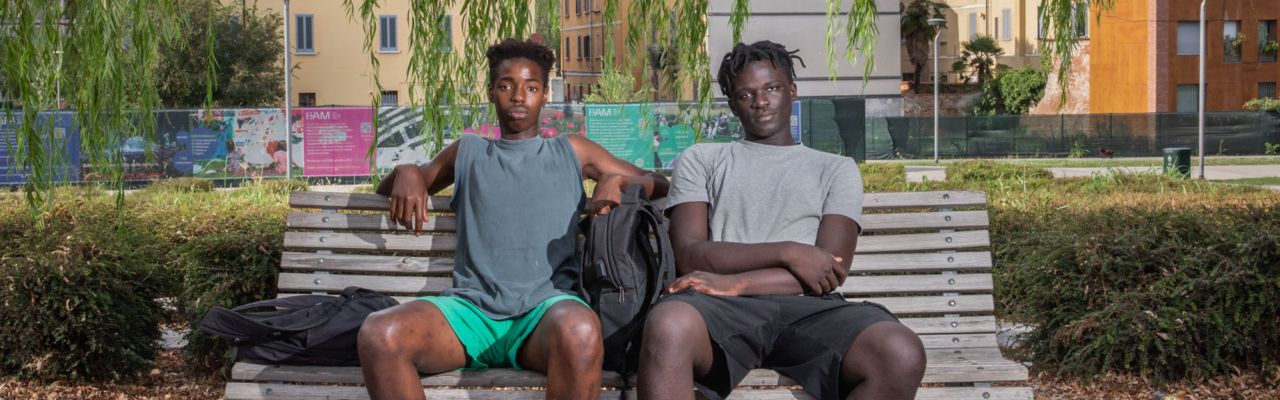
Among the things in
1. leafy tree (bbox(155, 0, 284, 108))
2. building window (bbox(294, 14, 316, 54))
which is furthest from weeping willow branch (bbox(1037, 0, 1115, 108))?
building window (bbox(294, 14, 316, 54))

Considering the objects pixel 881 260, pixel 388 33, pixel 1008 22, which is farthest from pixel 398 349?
pixel 1008 22

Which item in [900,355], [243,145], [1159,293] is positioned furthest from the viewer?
[243,145]

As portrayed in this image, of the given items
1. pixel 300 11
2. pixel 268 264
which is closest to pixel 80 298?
pixel 268 264

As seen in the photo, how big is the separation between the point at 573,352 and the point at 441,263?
1102mm

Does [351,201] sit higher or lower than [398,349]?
higher

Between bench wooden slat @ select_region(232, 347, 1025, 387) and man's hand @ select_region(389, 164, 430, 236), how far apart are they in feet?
1.92

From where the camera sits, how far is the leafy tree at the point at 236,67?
27.9m

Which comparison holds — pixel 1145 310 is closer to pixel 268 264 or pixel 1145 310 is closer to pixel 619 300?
pixel 619 300

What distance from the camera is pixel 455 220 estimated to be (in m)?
3.69

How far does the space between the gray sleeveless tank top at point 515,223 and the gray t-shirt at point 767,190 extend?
386mm

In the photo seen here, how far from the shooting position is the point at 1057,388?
4.59 m

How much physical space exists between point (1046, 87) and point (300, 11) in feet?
106

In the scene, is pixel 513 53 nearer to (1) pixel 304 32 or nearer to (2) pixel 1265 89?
(1) pixel 304 32

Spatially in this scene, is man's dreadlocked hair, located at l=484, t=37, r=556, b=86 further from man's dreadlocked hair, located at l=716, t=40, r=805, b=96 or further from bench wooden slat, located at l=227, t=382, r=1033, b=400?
bench wooden slat, located at l=227, t=382, r=1033, b=400
